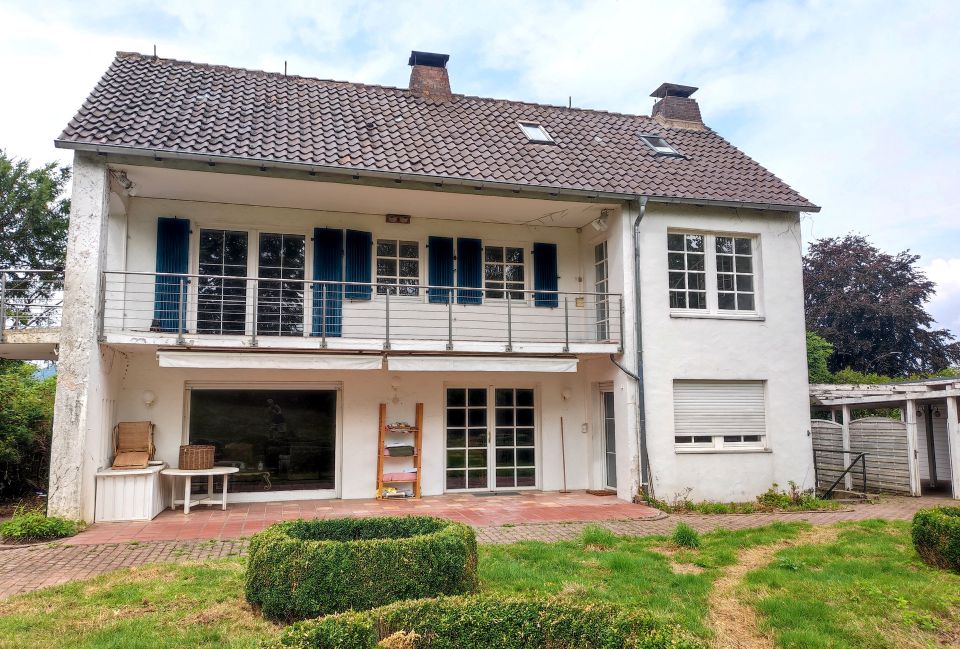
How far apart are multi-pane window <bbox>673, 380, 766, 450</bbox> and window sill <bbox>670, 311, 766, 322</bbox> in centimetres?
119

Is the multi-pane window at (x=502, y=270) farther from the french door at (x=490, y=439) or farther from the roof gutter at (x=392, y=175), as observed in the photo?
the french door at (x=490, y=439)

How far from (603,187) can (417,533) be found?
25.1 feet

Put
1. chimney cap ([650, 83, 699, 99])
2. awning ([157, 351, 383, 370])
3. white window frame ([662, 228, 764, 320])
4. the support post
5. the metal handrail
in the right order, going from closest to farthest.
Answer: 1. awning ([157, 351, 383, 370])
2. white window frame ([662, 228, 764, 320])
3. the metal handrail
4. the support post
5. chimney cap ([650, 83, 699, 99])

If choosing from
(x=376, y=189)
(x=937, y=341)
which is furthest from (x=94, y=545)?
(x=937, y=341)

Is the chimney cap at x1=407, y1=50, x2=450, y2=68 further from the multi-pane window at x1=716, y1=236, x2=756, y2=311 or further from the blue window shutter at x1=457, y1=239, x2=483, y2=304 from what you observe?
the multi-pane window at x1=716, y1=236, x2=756, y2=311

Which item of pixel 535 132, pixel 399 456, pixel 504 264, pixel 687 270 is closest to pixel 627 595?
pixel 399 456

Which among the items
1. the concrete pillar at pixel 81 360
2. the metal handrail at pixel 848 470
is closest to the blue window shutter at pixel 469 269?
the concrete pillar at pixel 81 360

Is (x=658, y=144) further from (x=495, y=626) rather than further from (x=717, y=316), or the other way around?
(x=495, y=626)

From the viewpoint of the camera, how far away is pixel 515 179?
1166 centimetres

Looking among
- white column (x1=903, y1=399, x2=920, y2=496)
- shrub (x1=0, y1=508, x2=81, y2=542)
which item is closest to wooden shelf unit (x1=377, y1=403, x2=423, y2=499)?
shrub (x1=0, y1=508, x2=81, y2=542)

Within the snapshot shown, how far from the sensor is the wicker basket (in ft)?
35.6

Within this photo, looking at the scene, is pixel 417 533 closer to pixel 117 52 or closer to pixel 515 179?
pixel 515 179

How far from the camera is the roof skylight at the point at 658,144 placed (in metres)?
14.3

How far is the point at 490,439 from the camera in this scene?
13055 millimetres
